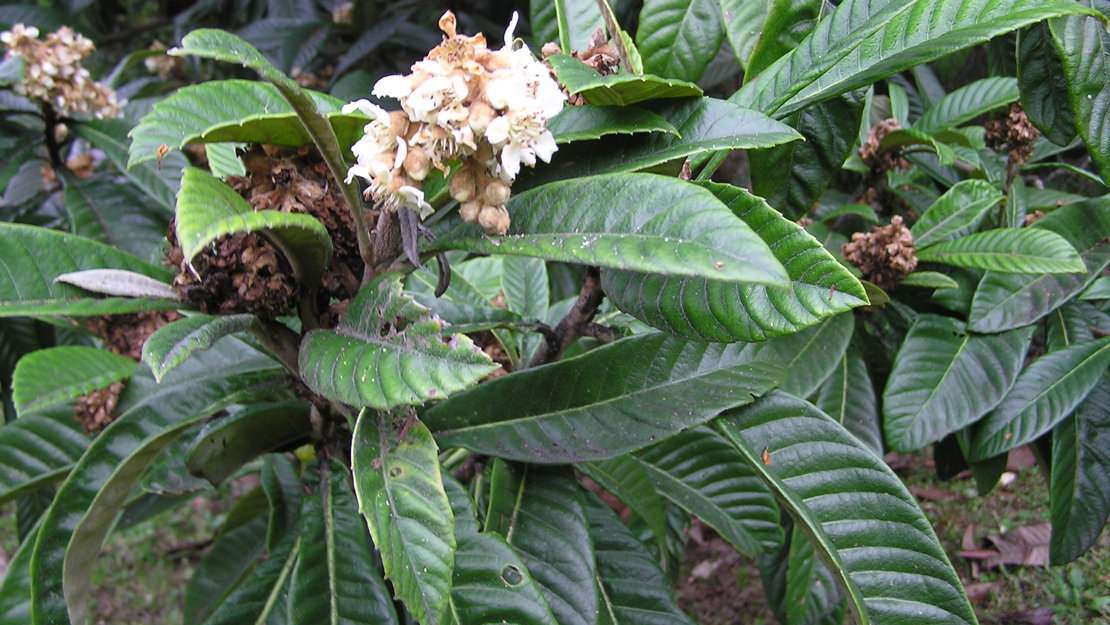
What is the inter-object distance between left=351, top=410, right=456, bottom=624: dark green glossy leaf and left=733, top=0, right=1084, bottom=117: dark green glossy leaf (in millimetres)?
534

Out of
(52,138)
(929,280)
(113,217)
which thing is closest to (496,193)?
(929,280)

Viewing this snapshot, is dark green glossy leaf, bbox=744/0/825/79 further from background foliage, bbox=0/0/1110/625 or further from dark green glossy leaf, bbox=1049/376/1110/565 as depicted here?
dark green glossy leaf, bbox=1049/376/1110/565

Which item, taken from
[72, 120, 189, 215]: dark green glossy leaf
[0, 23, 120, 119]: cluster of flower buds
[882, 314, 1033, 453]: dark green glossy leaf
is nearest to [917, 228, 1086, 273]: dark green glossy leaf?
[882, 314, 1033, 453]: dark green glossy leaf

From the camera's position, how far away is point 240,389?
109 centimetres

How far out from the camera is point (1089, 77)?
98cm

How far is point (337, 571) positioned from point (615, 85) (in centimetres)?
67

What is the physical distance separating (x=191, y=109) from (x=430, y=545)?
525mm

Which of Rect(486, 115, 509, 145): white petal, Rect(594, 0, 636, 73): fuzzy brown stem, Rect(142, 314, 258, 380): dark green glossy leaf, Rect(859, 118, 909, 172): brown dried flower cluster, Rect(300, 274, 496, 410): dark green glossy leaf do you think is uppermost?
Rect(594, 0, 636, 73): fuzzy brown stem

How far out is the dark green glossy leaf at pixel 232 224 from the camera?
2.04ft

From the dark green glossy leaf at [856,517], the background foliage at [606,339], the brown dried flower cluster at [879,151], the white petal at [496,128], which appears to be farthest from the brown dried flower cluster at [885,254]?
the white petal at [496,128]

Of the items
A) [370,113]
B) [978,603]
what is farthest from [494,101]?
[978,603]

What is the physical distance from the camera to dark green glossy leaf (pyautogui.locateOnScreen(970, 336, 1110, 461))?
1.28 meters

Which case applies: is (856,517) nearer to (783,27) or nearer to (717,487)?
(717,487)

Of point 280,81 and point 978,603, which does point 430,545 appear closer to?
point 280,81
